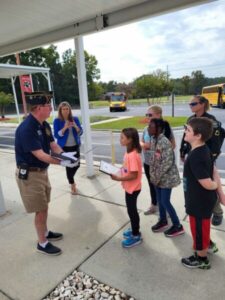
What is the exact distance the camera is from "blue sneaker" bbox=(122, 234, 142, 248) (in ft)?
9.02

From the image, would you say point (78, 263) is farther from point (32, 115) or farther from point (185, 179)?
point (32, 115)

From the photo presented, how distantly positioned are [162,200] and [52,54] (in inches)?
1986

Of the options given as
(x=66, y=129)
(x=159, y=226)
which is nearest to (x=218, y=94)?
(x=66, y=129)

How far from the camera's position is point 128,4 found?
336cm

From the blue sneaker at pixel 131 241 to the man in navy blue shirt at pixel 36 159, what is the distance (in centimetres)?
76

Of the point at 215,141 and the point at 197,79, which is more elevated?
the point at 197,79

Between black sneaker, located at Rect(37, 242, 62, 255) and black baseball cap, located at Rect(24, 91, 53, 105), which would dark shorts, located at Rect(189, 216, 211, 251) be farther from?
black baseball cap, located at Rect(24, 91, 53, 105)

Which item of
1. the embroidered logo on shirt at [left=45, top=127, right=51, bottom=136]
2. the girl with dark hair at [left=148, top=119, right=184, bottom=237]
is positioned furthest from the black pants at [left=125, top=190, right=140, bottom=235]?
the embroidered logo on shirt at [left=45, top=127, right=51, bottom=136]

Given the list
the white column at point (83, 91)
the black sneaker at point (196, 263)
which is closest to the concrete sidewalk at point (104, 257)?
the black sneaker at point (196, 263)

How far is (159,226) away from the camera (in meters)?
3.04

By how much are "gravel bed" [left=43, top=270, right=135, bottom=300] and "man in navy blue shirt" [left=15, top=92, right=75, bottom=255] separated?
0.50 meters

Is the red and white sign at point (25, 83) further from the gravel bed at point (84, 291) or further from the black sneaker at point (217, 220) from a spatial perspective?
the gravel bed at point (84, 291)

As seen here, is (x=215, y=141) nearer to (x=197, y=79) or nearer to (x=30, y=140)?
(x=30, y=140)

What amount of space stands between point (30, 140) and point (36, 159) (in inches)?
9.8
